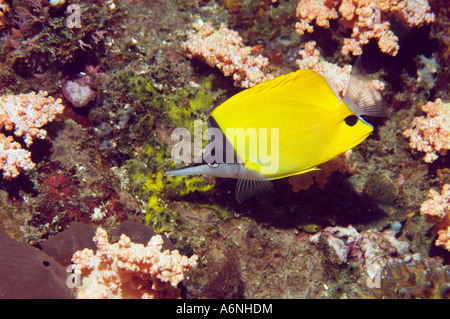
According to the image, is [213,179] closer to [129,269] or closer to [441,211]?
[129,269]

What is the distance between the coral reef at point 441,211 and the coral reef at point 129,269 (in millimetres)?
2733

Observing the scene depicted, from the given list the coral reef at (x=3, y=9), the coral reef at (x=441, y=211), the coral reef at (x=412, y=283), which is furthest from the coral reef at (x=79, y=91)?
the coral reef at (x=441, y=211)

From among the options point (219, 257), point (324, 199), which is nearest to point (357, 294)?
point (324, 199)

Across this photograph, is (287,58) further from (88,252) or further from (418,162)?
(88,252)

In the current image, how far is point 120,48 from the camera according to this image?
11.9ft

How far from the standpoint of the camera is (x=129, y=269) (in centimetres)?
250

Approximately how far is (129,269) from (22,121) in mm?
1827

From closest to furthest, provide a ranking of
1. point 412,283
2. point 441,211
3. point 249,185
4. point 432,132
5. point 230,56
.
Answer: point 249,185
point 412,283
point 441,211
point 230,56
point 432,132

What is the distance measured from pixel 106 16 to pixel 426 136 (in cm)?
420

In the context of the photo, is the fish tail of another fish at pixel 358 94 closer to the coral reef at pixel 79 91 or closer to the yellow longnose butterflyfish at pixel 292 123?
the yellow longnose butterflyfish at pixel 292 123

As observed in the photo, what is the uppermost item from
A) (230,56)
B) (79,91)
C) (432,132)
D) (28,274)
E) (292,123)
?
(230,56)

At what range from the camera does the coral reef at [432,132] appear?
3604mm

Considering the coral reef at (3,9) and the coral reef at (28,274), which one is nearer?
the coral reef at (28,274)

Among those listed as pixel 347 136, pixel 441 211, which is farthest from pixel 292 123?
pixel 441 211
